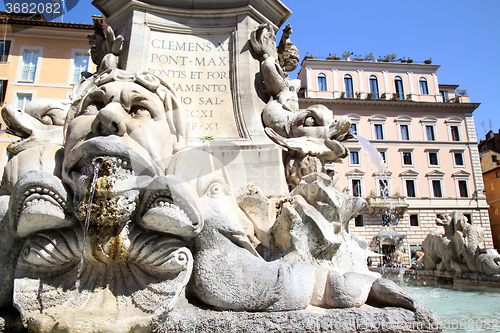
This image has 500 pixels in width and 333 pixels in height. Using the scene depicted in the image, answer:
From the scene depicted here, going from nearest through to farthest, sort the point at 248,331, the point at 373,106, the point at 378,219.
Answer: the point at 248,331 < the point at 378,219 < the point at 373,106

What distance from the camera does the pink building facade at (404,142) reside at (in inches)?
1254

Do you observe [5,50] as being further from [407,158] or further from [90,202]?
[407,158]

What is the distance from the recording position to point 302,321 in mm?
2248

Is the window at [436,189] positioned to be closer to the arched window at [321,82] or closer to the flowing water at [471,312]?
the arched window at [321,82]

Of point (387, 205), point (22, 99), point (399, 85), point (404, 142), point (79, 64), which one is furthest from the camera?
point (399, 85)

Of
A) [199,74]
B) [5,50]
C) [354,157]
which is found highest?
[5,50]

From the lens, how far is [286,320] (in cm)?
225

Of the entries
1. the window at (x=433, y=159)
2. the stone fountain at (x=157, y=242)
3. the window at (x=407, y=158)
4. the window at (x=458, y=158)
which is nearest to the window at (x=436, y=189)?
the window at (x=433, y=159)

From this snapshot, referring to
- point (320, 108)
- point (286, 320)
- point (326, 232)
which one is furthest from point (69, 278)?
point (320, 108)

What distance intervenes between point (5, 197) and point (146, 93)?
1.30 metres

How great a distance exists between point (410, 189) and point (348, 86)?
11.8 m

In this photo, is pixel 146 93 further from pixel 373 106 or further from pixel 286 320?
pixel 373 106

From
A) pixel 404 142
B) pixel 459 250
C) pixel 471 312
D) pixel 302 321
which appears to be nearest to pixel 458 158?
pixel 404 142

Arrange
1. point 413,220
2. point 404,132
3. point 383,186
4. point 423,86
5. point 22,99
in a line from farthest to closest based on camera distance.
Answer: point 423,86 → point 404,132 → point 383,186 → point 413,220 → point 22,99
